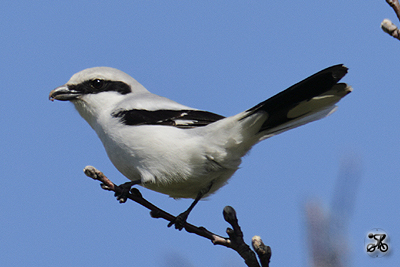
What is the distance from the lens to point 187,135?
353cm

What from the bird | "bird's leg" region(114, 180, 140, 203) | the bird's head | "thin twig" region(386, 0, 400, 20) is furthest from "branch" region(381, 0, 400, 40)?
the bird's head

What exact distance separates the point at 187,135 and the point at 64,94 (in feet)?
4.23

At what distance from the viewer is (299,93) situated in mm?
3021

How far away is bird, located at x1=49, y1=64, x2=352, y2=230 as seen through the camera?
10.4 ft

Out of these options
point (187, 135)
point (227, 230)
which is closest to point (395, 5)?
point (227, 230)

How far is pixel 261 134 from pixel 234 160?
0.31 m

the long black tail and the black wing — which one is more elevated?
the black wing

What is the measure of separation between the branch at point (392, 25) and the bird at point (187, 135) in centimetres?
109

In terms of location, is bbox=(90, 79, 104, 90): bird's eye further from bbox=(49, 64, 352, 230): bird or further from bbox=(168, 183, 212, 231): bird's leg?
bbox=(168, 183, 212, 231): bird's leg

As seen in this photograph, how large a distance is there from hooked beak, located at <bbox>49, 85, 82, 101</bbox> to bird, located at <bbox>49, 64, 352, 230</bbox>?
0.90ft

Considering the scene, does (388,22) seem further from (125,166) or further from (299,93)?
(125,166)

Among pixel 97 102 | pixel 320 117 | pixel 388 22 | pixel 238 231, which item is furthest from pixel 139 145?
pixel 388 22

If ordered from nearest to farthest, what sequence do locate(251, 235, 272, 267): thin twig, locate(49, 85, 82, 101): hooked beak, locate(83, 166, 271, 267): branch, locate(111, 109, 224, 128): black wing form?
locate(251, 235, 272, 267): thin twig, locate(83, 166, 271, 267): branch, locate(111, 109, 224, 128): black wing, locate(49, 85, 82, 101): hooked beak

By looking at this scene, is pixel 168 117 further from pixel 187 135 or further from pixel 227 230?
pixel 227 230
